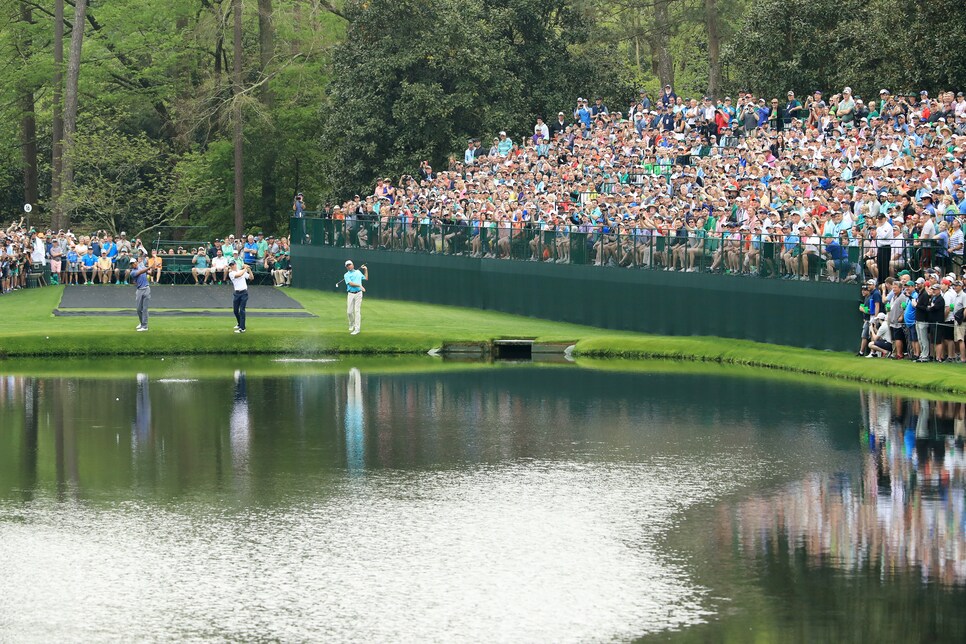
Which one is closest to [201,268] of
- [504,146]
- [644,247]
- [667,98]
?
[504,146]

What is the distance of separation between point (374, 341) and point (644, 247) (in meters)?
8.66

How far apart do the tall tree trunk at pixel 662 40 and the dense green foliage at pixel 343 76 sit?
0.17m

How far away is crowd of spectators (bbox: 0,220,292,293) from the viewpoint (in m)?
57.3

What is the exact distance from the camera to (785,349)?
121 feet

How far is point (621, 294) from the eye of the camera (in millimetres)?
43375

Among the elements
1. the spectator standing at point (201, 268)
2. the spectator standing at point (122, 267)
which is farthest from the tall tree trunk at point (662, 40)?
the spectator standing at point (122, 267)

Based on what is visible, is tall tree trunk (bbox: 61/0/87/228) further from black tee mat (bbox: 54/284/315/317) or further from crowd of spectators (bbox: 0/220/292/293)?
black tee mat (bbox: 54/284/315/317)

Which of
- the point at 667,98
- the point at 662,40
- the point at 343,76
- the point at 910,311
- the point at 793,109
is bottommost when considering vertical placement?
the point at 910,311

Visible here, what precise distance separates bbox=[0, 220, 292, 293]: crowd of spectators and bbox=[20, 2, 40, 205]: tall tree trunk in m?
22.4

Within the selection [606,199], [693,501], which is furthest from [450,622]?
[606,199]

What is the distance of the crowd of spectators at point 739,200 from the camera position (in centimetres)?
3431

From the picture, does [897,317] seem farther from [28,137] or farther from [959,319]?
[28,137]

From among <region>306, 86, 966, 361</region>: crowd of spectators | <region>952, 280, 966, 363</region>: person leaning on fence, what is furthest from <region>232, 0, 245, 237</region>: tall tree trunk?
<region>952, 280, 966, 363</region>: person leaning on fence

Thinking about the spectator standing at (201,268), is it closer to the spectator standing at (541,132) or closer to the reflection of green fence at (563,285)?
the reflection of green fence at (563,285)
